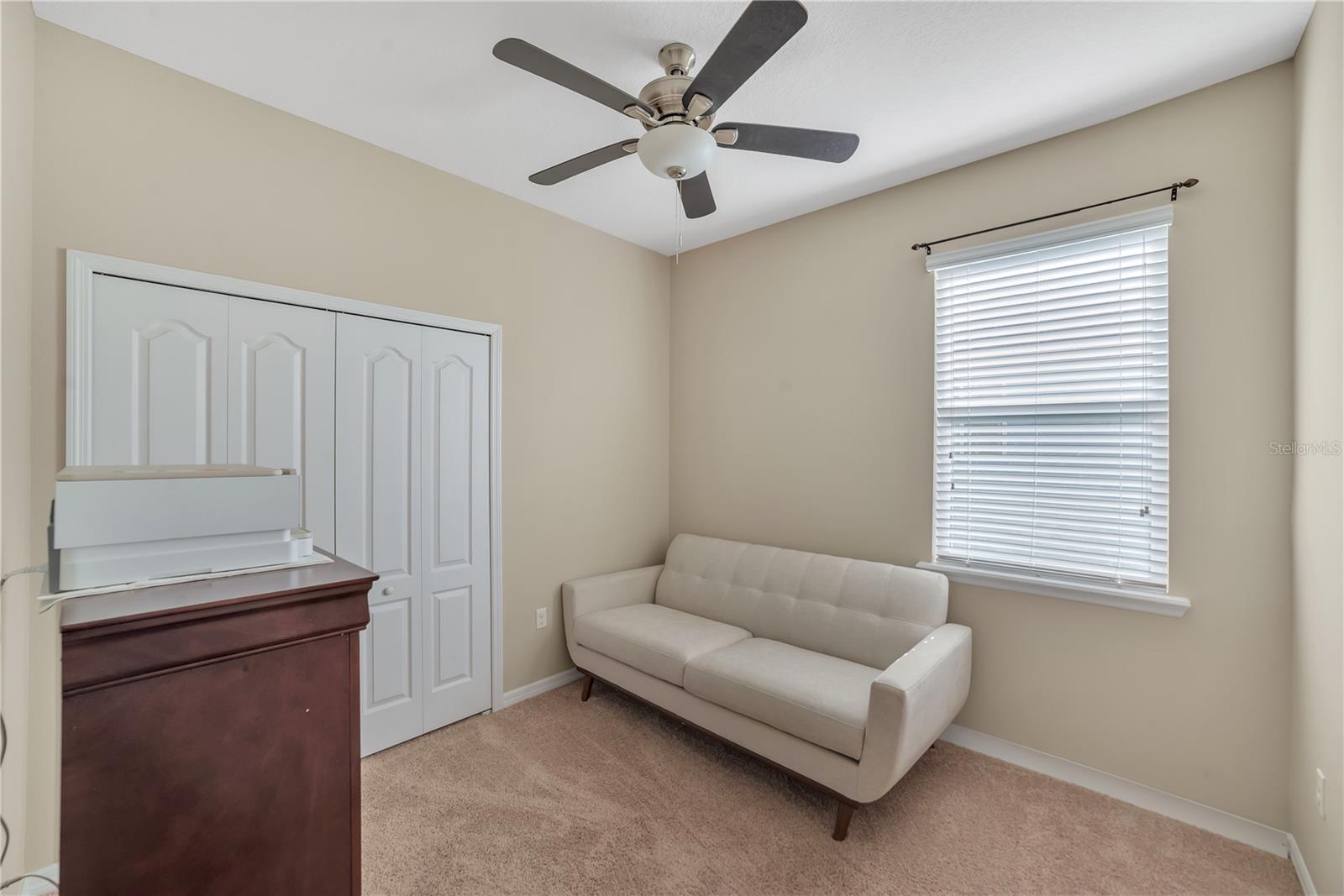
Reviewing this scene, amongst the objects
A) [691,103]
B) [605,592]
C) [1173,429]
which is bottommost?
[605,592]

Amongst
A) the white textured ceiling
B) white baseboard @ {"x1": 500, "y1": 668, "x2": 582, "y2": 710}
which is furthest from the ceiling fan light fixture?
white baseboard @ {"x1": 500, "y1": 668, "x2": 582, "y2": 710}

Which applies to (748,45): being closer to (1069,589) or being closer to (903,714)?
(903,714)

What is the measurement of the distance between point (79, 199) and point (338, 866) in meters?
2.36

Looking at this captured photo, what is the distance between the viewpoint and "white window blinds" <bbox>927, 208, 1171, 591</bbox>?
2234mm

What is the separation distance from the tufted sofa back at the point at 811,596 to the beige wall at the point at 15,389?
2.60m

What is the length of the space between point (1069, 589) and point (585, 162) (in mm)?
2570

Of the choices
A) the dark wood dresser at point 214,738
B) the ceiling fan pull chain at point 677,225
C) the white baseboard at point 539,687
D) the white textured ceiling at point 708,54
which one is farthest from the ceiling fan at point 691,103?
the white baseboard at point 539,687

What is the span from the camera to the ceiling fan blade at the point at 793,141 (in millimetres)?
1906

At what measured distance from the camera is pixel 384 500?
266cm

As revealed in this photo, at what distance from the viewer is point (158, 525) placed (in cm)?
81

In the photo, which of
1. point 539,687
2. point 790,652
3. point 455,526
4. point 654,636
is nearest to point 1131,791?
point 790,652

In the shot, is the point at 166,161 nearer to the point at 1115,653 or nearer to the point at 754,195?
the point at 754,195

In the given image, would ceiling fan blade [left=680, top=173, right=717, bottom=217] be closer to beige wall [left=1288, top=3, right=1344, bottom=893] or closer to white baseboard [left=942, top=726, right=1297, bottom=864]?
beige wall [left=1288, top=3, right=1344, bottom=893]

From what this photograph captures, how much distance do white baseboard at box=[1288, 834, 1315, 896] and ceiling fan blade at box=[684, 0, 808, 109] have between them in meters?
2.89
